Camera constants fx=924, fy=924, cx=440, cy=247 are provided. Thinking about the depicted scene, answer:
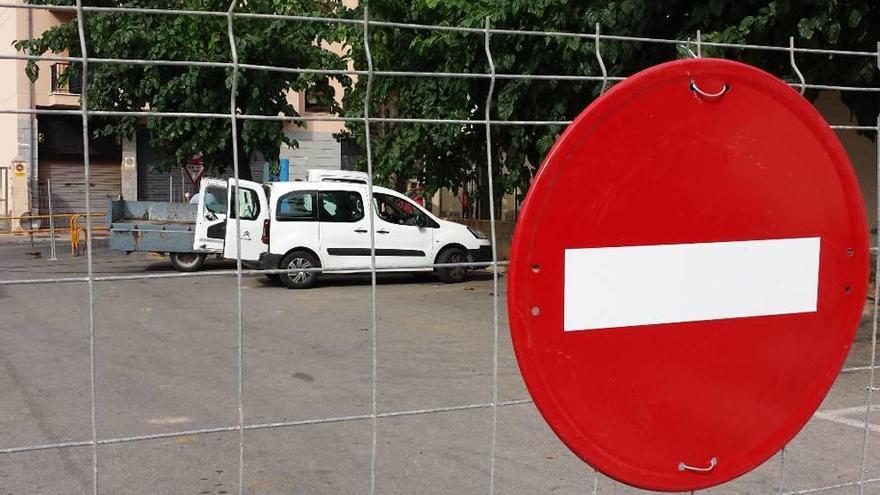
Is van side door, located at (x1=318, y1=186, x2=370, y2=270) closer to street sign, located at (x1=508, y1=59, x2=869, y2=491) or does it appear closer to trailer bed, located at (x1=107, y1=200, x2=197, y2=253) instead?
trailer bed, located at (x1=107, y1=200, x2=197, y2=253)

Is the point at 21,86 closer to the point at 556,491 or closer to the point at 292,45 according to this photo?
the point at 292,45

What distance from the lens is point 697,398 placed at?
75.4 inches

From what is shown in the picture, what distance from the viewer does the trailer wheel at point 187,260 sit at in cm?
1650

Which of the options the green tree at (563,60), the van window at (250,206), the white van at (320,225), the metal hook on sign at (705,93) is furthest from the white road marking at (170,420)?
the van window at (250,206)

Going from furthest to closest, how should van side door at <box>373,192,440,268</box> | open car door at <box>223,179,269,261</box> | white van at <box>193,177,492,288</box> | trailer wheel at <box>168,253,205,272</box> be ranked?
trailer wheel at <box>168,253,205,272</box>, van side door at <box>373,192,440,268</box>, white van at <box>193,177,492,288</box>, open car door at <box>223,179,269,261</box>

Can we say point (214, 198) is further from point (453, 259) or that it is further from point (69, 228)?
point (69, 228)

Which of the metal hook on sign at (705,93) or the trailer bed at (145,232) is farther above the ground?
the metal hook on sign at (705,93)

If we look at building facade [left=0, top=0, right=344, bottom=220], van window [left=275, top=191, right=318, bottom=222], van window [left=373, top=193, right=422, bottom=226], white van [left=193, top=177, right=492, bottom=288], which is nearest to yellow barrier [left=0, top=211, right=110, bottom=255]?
building facade [left=0, top=0, right=344, bottom=220]

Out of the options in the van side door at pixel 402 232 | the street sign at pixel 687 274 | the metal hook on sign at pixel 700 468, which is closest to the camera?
the street sign at pixel 687 274

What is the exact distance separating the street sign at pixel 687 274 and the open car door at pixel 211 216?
13.1 meters

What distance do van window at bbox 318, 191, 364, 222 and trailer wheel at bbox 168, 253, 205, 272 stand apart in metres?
2.91

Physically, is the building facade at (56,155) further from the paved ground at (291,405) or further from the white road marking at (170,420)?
the white road marking at (170,420)

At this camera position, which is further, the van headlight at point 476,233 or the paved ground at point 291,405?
the van headlight at point 476,233

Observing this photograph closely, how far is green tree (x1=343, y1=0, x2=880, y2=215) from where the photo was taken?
7.28m
